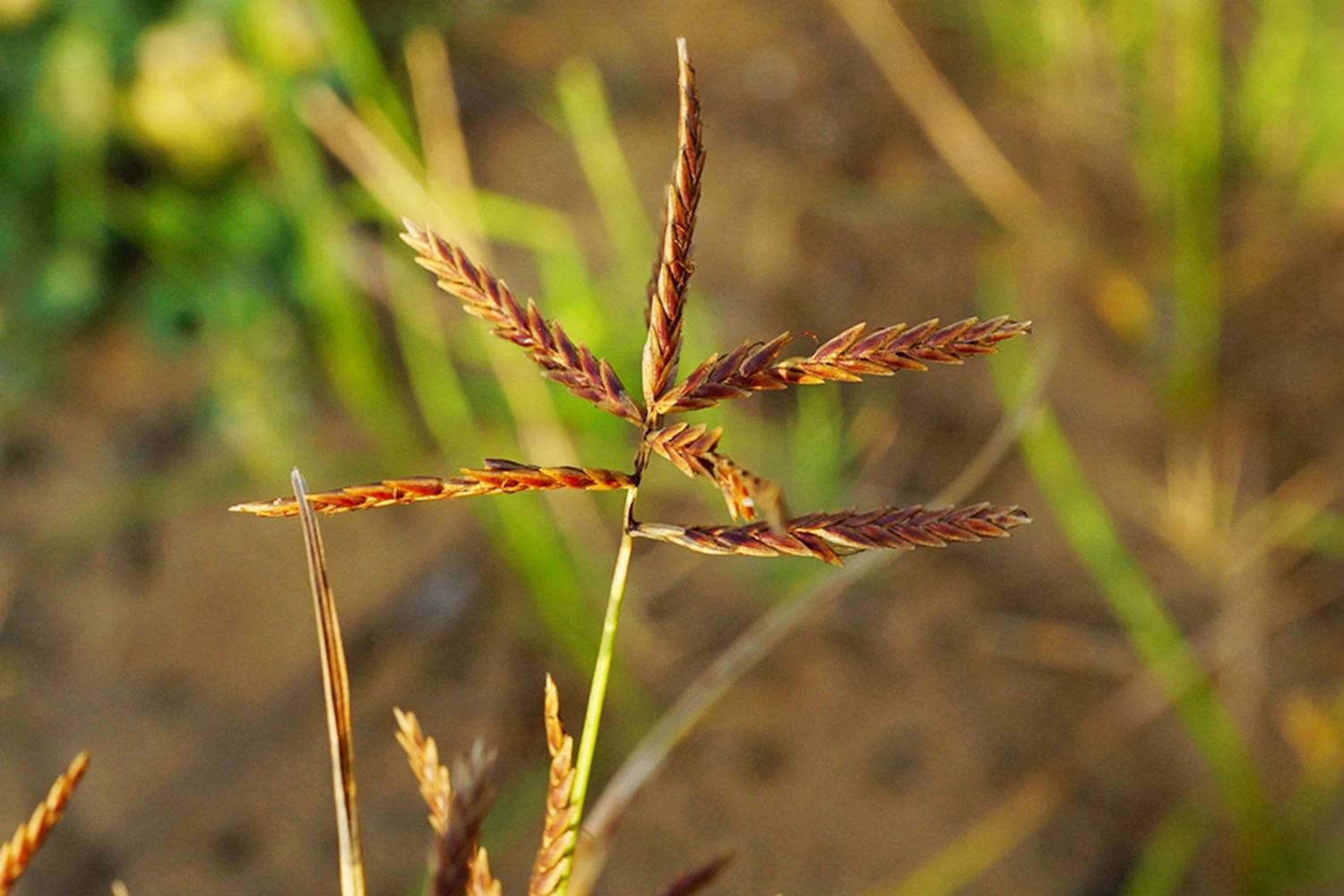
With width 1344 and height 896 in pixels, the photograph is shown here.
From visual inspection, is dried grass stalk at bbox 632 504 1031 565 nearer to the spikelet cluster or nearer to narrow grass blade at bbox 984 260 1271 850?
the spikelet cluster

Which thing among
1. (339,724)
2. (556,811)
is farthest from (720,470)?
(339,724)

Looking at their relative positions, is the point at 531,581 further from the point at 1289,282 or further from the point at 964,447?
the point at 1289,282

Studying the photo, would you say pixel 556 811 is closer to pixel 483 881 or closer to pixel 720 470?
pixel 483 881

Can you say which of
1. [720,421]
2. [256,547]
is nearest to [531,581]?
[720,421]

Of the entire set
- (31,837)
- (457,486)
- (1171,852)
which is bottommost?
(1171,852)

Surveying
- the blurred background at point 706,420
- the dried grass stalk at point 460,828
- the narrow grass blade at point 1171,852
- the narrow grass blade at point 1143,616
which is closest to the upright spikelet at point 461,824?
the dried grass stalk at point 460,828

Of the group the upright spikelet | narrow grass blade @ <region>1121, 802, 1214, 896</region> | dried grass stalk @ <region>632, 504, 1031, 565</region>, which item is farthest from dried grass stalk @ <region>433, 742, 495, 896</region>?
narrow grass blade @ <region>1121, 802, 1214, 896</region>

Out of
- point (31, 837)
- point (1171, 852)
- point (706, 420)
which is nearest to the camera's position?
point (31, 837)
